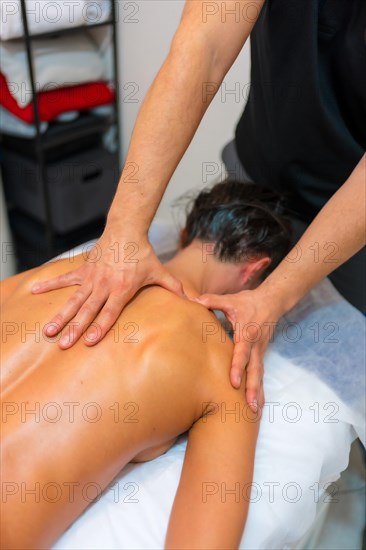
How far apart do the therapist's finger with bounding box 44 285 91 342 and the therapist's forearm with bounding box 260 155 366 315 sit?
37cm

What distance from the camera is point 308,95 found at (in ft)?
4.17

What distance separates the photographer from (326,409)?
Answer: 1.22 m

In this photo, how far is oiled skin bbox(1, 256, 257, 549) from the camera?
3.03 feet

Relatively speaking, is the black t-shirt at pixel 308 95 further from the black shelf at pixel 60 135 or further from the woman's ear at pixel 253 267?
the black shelf at pixel 60 135

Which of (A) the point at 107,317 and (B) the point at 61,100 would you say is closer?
(A) the point at 107,317

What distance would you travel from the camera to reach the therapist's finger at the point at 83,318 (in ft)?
3.29

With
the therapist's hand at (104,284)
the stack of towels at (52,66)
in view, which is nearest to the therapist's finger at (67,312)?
the therapist's hand at (104,284)

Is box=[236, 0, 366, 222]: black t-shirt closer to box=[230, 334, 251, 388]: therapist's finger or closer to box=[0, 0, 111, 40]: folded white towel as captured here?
box=[230, 334, 251, 388]: therapist's finger

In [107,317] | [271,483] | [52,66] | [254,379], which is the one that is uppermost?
[52,66]

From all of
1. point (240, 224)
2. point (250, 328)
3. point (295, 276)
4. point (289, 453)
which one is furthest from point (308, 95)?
point (289, 453)

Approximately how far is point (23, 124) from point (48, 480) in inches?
61.1

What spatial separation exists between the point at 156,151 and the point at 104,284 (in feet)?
0.96

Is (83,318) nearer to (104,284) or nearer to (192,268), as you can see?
(104,284)

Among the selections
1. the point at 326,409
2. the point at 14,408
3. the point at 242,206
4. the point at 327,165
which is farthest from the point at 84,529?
the point at 327,165
